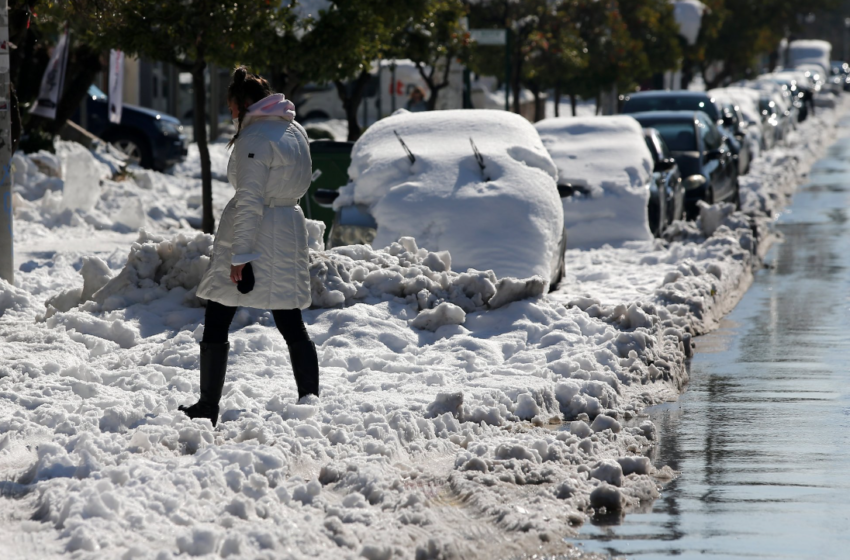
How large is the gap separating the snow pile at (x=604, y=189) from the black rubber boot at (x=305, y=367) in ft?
22.6

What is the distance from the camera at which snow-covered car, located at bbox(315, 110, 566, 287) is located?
10.2 metres

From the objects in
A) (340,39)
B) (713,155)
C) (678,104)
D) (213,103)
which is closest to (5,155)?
(340,39)

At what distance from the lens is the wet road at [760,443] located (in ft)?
16.2

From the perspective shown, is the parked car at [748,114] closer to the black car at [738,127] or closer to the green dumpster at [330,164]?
the black car at [738,127]

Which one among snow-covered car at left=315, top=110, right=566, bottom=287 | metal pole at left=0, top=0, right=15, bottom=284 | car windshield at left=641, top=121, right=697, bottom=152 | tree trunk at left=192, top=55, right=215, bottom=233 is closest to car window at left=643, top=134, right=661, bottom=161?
car windshield at left=641, top=121, right=697, bottom=152

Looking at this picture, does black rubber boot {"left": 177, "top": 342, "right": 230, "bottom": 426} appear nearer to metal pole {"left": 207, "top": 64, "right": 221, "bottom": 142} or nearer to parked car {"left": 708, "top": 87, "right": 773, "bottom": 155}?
metal pole {"left": 207, "top": 64, "right": 221, "bottom": 142}

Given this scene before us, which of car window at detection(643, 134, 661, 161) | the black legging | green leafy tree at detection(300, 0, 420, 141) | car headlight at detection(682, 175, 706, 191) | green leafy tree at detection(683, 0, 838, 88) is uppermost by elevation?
green leafy tree at detection(683, 0, 838, 88)

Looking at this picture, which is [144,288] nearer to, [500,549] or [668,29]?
[500,549]

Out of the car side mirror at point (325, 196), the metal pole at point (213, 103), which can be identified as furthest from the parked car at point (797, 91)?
the car side mirror at point (325, 196)

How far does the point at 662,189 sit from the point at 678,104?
28.9 feet

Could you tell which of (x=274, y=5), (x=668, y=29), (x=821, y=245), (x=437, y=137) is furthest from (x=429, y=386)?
(x=668, y=29)

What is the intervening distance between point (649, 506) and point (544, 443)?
675 mm

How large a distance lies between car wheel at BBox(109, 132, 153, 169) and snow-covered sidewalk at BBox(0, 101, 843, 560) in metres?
9.43

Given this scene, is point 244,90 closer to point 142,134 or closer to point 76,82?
point 76,82
